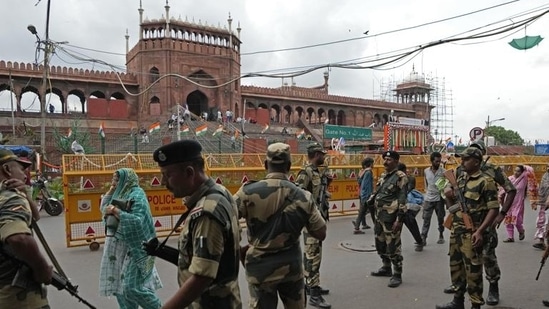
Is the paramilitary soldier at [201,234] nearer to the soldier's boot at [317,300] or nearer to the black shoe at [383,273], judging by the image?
the soldier's boot at [317,300]

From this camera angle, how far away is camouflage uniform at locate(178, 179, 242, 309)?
1.80m

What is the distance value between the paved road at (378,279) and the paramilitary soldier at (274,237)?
2.04 meters

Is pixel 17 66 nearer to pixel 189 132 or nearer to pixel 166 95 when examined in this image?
pixel 166 95

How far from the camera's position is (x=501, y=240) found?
26.1 ft

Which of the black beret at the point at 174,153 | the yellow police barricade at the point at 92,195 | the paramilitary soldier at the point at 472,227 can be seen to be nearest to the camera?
the black beret at the point at 174,153

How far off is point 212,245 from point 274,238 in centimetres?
97

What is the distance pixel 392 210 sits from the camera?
528cm

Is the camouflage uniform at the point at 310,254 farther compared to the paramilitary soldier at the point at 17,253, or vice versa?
the camouflage uniform at the point at 310,254

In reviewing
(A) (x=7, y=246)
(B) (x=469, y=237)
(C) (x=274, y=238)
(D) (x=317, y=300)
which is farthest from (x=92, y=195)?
(B) (x=469, y=237)

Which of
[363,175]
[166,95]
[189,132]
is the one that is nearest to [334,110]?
[166,95]

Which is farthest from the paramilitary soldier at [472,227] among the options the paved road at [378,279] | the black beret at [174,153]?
the black beret at [174,153]

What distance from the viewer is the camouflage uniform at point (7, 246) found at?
7.25 ft

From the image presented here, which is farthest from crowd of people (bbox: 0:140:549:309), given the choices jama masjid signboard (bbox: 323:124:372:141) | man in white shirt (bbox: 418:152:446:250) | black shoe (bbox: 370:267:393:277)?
jama masjid signboard (bbox: 323:124:372:141)

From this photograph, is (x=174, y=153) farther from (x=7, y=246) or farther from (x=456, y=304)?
(x=456, y=304)
